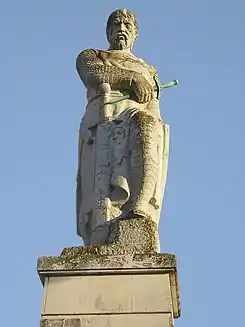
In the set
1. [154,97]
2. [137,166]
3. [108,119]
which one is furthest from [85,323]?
[154,97]

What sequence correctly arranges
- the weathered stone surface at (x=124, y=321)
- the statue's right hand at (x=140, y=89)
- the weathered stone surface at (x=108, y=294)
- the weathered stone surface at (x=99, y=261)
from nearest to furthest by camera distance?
the weathered stone surface at (x=124, y=321) < the weathered stone surface at (x=108, y=294) < the weathered stone surface at (x=99, y=261) < the statue's right hand at (x=140, y=89)

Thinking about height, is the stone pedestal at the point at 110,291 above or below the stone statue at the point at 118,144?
below

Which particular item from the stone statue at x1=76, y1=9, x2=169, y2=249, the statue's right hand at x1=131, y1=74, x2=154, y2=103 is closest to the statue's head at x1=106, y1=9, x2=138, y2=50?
the stone statue at x1=76, y1=9, x2=169, y2=249

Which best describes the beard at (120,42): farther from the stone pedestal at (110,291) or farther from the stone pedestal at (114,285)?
the stone pedestal at (110,291)

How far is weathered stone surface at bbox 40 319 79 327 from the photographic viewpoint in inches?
313

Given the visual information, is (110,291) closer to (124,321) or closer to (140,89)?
(124,321)

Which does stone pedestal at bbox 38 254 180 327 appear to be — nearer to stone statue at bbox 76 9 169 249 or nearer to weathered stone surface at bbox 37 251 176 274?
weathered stone surface at bbox 37 251 176 274

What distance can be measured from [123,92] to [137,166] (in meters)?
1.32

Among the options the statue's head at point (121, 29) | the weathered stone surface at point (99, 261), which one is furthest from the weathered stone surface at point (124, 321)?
the statue's head at point (121, 29)

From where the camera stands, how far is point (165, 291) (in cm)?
813

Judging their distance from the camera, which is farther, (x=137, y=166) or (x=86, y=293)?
(x=137, y=166)

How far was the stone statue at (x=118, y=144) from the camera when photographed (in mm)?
9180

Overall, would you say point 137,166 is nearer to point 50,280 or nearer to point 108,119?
point 108,119

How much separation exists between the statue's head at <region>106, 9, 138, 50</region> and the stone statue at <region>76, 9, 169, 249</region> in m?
0.16
